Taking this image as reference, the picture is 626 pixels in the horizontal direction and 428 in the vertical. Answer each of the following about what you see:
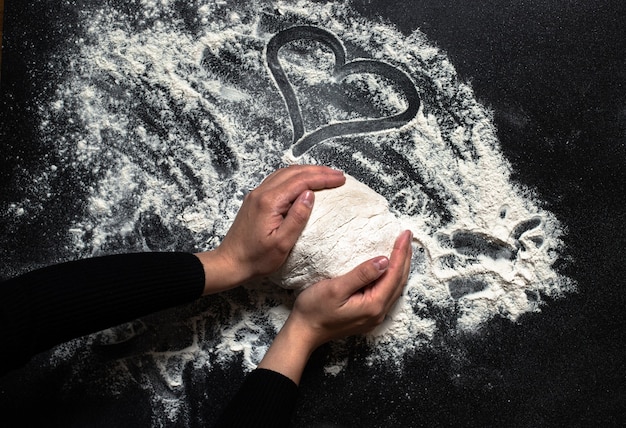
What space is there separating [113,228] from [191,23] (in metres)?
0.38

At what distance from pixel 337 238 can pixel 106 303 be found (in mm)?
345

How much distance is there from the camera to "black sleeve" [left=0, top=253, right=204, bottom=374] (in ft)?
2.40

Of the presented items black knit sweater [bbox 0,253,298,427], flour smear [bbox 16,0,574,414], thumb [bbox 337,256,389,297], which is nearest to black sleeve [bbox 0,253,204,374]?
black knit sweater [bbox 0,253,298,427]

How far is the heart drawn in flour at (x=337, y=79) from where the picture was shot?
94 cm

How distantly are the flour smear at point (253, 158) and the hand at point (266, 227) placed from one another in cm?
7

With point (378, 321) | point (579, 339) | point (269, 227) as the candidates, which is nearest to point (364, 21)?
point (269, 227)

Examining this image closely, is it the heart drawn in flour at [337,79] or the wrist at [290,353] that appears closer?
the wrist at [290,353]

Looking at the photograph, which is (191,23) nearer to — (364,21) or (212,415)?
(364,21)

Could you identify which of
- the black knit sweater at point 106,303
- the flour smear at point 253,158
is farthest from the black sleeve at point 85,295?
the flour smear at point 253,158

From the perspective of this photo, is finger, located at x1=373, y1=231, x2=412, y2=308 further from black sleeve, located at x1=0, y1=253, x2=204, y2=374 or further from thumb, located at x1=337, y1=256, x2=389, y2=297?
black sleeve, located at x1=0, y1=253, x2=204, y2=374

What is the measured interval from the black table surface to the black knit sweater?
5.1 inches

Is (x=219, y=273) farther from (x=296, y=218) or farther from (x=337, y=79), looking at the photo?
(x=337, y=79)

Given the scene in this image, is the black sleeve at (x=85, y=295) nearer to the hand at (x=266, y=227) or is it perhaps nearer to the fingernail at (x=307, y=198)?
the hand at (x=266, y=227)

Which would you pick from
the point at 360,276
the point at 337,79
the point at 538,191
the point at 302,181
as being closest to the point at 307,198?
the point at 302,181
